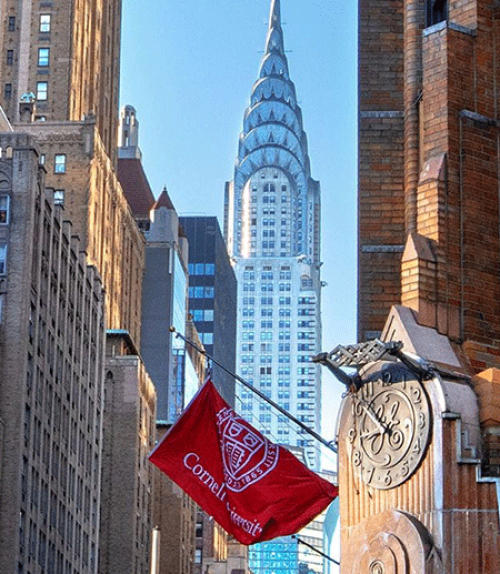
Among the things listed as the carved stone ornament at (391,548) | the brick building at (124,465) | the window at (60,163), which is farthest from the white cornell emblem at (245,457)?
the window at (60,163)

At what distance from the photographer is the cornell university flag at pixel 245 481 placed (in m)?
20.8

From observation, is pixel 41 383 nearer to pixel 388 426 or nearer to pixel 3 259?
pixel 3 259

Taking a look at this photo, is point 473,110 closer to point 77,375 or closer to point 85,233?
point 77,375

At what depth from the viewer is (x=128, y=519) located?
121m

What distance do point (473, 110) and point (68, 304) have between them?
257 feet

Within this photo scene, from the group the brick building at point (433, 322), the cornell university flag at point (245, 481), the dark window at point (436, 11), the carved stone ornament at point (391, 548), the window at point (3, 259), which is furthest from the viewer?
the window at point (3, 259)

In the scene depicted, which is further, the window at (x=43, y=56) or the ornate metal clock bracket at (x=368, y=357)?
the window at (x=43, y=56)

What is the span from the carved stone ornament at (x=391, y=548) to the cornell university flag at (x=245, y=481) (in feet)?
4.53

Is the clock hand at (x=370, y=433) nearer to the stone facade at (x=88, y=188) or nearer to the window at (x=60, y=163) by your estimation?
the stone facade at (x=88, y=188)

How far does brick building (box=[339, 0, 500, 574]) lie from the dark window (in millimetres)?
19

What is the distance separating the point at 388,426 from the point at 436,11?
669cm

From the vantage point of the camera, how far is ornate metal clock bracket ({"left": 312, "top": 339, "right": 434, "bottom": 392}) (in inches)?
730

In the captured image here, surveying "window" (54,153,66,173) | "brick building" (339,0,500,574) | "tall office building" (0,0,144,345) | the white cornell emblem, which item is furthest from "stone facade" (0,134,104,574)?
the white cornell emblem

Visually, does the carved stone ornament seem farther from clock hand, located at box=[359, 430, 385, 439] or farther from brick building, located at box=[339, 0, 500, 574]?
clock hand, located at box=[359, 430, 385, 439]
